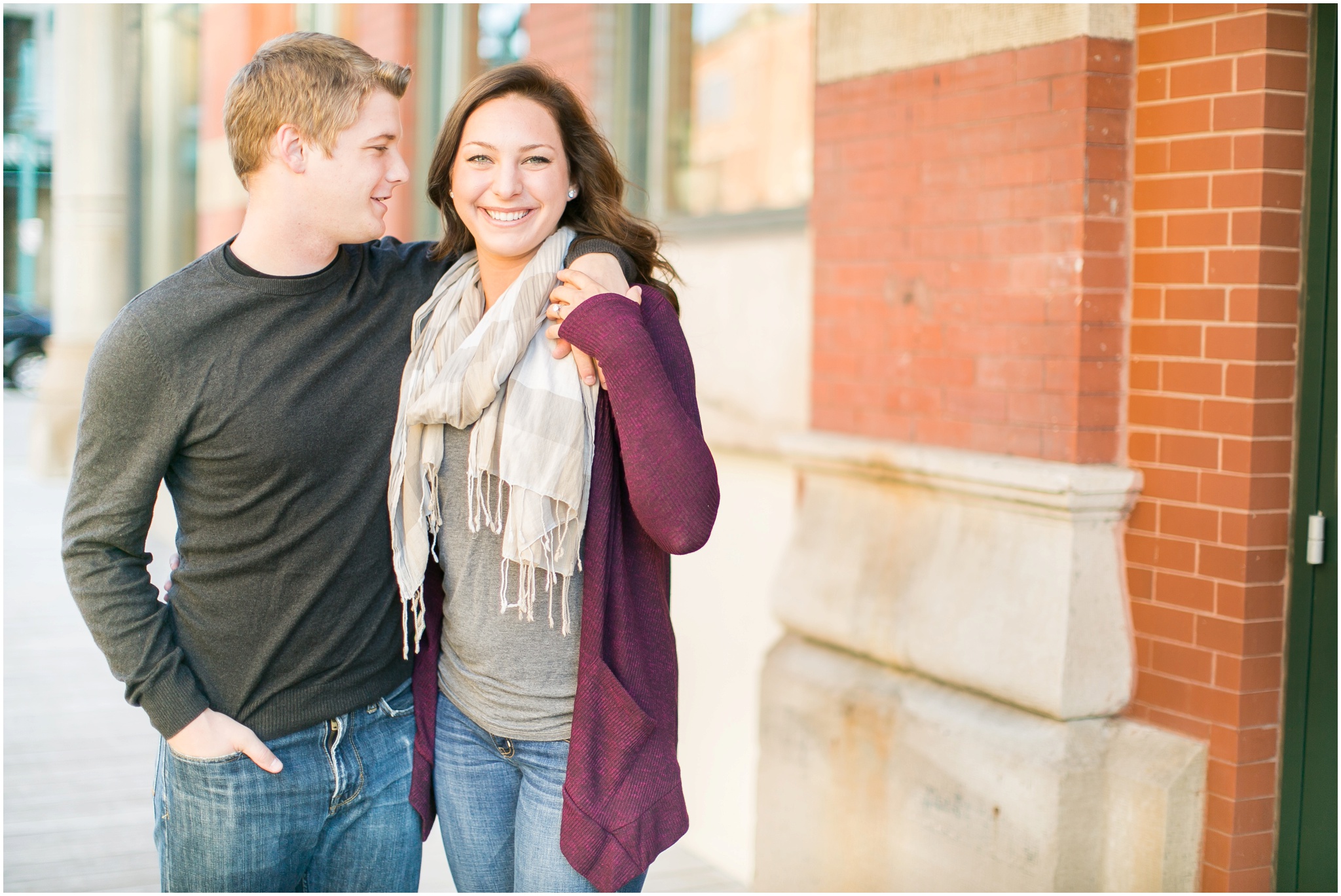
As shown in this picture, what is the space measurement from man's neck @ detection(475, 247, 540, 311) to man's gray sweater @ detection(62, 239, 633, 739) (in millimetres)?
143

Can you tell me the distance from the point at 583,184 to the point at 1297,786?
90.8 inches

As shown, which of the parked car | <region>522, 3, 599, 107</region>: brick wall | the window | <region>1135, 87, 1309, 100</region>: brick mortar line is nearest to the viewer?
<region>1135, 87, 1309, 100</region>: brick mortar line

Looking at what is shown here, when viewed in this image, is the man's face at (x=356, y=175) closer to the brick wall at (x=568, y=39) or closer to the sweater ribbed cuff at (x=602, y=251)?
the sweater ribbed cuff at (x=602, y=251)

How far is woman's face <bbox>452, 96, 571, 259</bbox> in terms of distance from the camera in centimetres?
243

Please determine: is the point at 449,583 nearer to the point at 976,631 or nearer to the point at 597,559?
the point at 597,559

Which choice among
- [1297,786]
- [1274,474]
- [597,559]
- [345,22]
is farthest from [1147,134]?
[345,22]

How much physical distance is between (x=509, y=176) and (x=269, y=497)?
0.72m

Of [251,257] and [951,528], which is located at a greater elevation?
[251,257]

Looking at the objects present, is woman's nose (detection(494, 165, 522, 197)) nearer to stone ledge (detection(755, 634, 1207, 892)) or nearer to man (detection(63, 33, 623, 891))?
man (detection(63, 33, 623, 891))

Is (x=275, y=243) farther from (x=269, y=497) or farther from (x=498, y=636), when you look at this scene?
(x=498, y=636)

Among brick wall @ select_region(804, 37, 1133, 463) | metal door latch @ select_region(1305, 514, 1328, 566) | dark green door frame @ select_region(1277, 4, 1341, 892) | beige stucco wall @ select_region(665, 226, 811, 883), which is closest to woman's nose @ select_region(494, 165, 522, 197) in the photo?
brick wall @ select_region(804, 37, 1133, 463)

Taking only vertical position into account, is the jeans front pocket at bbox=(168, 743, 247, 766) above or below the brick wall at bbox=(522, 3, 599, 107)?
below

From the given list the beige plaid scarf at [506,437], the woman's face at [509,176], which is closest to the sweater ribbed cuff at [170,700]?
the beige plaid scarf at [506,437]

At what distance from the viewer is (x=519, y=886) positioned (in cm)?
243
